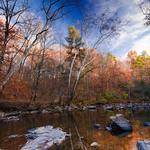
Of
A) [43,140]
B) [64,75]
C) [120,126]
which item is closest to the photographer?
[43,140]

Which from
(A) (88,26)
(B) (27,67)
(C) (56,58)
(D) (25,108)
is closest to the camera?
(D) (25,108)

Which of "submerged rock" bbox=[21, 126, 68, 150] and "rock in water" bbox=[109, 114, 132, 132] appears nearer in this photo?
"submerged rock" bbox=[21, 126, 68, 150]

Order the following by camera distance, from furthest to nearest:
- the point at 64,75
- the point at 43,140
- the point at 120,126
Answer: the point at 64,75
the point at 120,126
the point at 43,140

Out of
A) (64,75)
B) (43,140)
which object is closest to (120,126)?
(43,140)

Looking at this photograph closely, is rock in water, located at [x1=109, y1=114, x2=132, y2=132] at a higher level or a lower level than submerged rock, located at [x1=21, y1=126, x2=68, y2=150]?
higher

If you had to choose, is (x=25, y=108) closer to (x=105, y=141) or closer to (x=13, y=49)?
(x=13, y=49)

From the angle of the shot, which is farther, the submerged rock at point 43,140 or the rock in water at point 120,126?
the rock in water at point 120,126

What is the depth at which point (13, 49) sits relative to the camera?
20750 millimetres

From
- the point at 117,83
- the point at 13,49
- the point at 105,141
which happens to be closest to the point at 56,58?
the point at 117,83

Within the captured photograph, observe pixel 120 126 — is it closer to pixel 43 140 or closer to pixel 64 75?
pixel 43 140

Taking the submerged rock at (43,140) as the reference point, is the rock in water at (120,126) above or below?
above

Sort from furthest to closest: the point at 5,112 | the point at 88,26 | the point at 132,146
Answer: the point at 88,26 < the point at 5,112 < the point at 132,146

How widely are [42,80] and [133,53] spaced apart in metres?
34.0

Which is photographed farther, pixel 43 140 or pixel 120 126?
pixel 120 126
